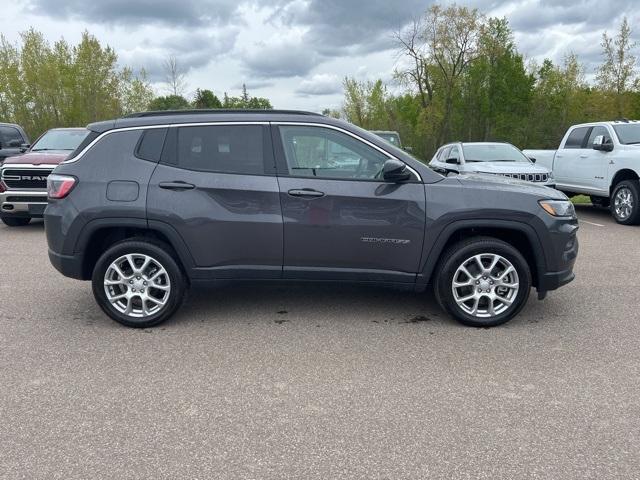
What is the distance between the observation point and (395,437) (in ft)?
9.52

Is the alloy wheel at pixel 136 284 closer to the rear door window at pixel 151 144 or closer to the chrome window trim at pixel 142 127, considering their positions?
the rear door window at pixel 151 144

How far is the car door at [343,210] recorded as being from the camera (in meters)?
4.43

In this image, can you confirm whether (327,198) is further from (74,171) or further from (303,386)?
(74,171)

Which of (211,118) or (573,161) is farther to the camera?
(573,161)

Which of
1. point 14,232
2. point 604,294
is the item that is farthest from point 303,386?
point 14,232

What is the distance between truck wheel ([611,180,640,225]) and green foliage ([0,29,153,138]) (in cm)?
3780

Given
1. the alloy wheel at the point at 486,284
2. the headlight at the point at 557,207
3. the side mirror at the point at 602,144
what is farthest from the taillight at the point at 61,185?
the side mirror at the point at 602,144

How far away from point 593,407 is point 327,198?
245 centimetres

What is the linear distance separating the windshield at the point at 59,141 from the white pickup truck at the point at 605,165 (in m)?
10.5

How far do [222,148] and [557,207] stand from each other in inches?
117

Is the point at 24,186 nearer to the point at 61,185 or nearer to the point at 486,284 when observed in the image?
the point at 61,185

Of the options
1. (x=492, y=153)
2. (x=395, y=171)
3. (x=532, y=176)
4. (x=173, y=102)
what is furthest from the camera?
(x=173, y=102)

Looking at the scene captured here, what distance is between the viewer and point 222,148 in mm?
4551

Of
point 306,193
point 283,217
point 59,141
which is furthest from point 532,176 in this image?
point 59,141
